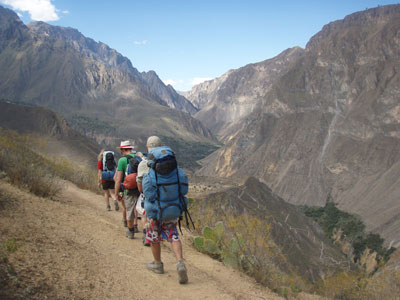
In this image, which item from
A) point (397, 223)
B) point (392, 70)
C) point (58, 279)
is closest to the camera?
point (58, 279)

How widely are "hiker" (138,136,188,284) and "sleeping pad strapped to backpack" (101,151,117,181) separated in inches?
152

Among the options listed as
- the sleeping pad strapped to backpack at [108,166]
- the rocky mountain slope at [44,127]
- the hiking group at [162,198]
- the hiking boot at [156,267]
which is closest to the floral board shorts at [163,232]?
the hiking group at [162,198]

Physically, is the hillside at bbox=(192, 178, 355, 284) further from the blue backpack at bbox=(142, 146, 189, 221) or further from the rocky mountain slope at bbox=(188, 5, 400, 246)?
the rocky mountain slope at bbox=(188, 5, 400, 246)

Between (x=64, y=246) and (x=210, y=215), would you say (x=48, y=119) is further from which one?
(x=64, y=246)

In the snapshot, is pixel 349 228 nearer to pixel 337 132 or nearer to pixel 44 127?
pixel 337 132

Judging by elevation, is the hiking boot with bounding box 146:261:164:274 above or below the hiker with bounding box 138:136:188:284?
below

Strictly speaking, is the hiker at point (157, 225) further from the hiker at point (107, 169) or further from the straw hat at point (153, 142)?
the hiker at point (107, 169)

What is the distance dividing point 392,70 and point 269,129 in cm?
3387

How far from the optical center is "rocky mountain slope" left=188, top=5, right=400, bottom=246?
72250 millimetres

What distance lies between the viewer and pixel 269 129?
104375 millimetres

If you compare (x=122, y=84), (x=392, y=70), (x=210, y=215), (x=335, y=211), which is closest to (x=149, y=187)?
(x=210, y=215)

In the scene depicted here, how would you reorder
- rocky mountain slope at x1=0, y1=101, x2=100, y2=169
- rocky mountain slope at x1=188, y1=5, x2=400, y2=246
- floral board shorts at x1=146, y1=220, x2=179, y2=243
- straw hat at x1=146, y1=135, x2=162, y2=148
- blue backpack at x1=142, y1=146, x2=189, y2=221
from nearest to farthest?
blue backpack at x1=142, y1=146, x2=189, y2=221, floral board shorts at x1=146, y1=220, x2=179, y2=243, straw hat at x1=146, y1=135, x2=162, y2=148, rocky mountain slope at x1=0, y1=101, x2=100, y2=169, rocky mountain slope at x1=188, y1=5, x2=400, y2=246

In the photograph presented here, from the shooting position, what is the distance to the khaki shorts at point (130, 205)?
7.03m

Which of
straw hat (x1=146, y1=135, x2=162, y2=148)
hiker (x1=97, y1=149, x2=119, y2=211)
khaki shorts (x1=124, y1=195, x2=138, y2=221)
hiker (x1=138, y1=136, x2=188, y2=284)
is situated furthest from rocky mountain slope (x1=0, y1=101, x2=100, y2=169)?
hiker (x1=138, y1=136, x2=188, y2=284)
